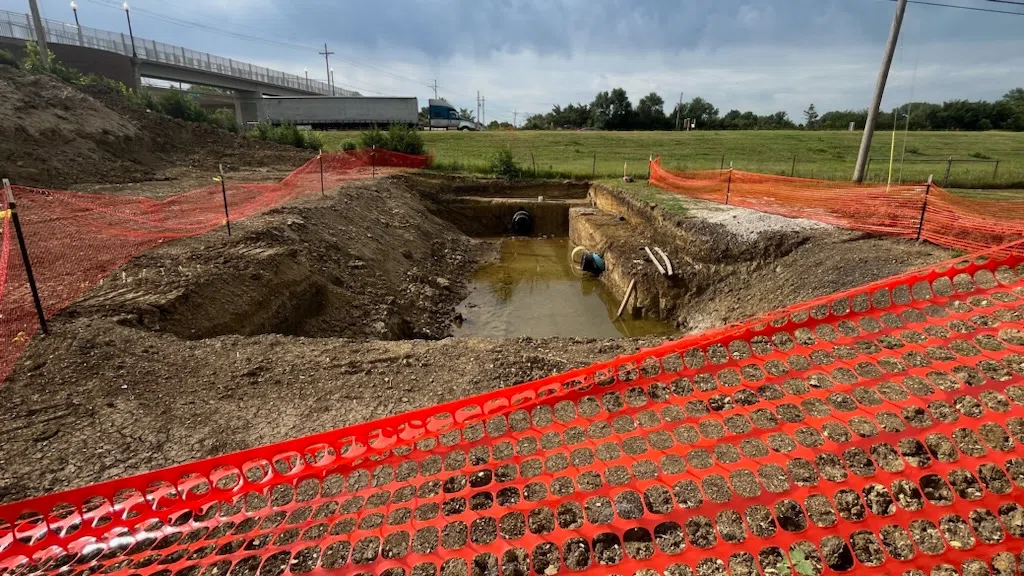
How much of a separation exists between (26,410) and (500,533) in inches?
180

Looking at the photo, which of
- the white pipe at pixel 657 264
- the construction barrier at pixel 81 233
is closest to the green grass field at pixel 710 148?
the white pipe at pixel 657 264

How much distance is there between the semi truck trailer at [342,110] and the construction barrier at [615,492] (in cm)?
4303

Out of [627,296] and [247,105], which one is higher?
[247,105]

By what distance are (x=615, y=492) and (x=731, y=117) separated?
82650 mm

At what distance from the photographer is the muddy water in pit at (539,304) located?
35.6 ft

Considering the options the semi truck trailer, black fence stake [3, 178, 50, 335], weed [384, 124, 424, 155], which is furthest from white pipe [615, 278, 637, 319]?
the semi truck trailer

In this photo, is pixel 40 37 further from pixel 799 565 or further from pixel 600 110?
pixel 600 110

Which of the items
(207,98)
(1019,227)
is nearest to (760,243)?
(1019,227)

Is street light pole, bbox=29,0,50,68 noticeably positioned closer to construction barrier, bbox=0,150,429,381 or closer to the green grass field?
the green grass field

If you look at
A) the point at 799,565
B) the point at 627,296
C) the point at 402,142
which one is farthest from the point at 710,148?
the point at 799,565

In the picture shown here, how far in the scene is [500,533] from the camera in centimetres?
324

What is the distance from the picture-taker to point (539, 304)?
12.6 m

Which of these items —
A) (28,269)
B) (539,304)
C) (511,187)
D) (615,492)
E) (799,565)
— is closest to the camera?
(799,565)

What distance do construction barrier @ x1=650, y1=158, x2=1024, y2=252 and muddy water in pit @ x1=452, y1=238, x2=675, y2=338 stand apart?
4.73m
